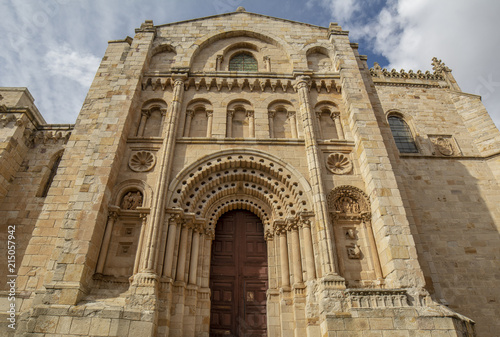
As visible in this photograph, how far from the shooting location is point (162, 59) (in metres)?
14.2

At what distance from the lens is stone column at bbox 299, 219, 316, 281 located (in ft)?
29.4

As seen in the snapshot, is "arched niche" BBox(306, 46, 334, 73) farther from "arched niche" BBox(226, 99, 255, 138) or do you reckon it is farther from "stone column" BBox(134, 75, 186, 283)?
"stone column" BBox(134, 75, 186, 283)

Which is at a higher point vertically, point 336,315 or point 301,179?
point 301,179

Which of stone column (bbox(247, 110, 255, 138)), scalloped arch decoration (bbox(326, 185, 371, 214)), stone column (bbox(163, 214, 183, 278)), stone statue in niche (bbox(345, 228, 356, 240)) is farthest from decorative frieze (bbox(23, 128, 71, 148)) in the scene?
stone statue in niche (bbox(345, 228, 356, 240))

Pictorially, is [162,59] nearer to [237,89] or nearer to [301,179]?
[237,89]

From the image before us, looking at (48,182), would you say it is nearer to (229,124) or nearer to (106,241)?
(106,241)

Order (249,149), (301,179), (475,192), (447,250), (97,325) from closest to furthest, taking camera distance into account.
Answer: (97,325) → (301,179) → (249,149) → (447,250) → (475,192)

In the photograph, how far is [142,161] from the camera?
10938mm

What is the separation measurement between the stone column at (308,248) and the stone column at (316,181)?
30 cm

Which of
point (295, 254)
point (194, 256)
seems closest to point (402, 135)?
point (295, 254)

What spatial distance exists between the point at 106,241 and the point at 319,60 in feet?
37.7

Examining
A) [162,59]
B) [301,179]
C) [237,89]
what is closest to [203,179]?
[301,179]

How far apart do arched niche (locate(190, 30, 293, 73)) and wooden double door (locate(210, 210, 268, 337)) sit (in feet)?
22.8

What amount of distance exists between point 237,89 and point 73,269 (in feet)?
28.7
